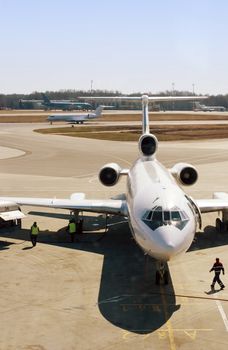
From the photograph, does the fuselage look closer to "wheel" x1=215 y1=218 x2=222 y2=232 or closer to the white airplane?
the white airplane

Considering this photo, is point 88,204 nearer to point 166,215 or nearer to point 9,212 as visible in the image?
point 9,212

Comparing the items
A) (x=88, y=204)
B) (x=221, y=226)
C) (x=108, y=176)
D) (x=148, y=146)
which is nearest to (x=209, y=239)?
(x=221, y=226)

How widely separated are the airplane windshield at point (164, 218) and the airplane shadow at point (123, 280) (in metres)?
2.42

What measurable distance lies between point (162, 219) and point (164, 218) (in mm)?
73

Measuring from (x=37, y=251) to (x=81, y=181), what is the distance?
19403mm

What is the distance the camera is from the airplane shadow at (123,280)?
1462 centimetres

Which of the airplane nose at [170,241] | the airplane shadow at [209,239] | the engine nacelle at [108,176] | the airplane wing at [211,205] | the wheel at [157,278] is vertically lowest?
the airplane shadow at [209,239]

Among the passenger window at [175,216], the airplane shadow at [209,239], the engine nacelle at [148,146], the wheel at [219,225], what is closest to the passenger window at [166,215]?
the passenger window at [175,216]

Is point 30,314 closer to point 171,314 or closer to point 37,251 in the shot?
point 171,314

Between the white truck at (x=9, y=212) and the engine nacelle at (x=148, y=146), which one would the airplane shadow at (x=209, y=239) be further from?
the white truck at (x=9, y=212)

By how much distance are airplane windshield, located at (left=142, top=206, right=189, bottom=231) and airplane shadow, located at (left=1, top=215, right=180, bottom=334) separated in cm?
242

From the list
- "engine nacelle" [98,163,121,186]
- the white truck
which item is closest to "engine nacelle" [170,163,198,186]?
"engine nacelle" [98,163,121,186]

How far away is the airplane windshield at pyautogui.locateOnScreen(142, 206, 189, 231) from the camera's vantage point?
15.9 metres

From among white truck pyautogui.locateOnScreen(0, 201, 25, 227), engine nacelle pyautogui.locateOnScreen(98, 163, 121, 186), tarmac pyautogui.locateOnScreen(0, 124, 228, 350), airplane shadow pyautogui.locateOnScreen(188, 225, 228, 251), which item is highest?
engine nacelle pyautogui.locateOnScreen(98, 163, 121, 186)
